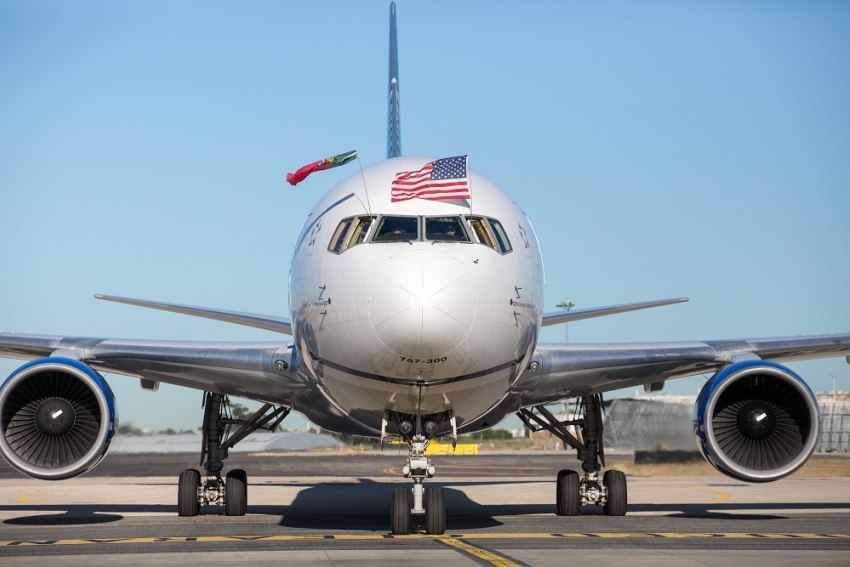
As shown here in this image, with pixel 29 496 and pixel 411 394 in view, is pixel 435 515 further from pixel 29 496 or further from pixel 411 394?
pixel 29 496

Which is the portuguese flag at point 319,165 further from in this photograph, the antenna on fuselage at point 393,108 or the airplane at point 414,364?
the antenna on fuselage at point 393,108

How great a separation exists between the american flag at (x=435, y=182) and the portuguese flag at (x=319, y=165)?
1.23m

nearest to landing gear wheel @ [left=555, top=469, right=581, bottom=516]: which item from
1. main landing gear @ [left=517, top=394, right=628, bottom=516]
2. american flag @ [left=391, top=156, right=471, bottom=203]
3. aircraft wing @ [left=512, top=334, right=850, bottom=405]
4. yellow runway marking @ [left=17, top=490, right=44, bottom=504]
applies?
main landing gear @ [left=517, top=394, right=628, bottom=516]

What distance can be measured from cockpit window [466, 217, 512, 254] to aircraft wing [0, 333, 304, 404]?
4.10 metres

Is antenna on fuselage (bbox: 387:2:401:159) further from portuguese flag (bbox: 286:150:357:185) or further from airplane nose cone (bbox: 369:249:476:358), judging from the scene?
airplane nose cone (bbox: 369:249:476:358)

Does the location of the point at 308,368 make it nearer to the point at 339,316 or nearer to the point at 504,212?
the point at 339,316

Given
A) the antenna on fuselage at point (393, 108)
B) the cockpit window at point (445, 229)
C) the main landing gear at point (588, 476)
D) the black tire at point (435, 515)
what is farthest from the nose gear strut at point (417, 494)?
the antenna on fuselage at point (393, 108)

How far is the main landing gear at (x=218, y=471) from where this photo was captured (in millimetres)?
18125

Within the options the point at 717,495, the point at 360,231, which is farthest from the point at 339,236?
the point at 717,495

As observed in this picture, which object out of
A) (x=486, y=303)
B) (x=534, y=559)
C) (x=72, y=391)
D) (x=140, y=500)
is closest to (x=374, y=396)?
(x=486, y=303)

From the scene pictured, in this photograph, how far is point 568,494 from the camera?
711 inches

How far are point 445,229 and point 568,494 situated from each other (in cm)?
696

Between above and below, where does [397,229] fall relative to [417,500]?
above

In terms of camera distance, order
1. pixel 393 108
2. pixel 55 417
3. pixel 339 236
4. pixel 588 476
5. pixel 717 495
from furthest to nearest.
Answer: pixel 717 495 → pixel 393 108 → pixel 588 476 → pixel 55 417 → pixel 339 236
